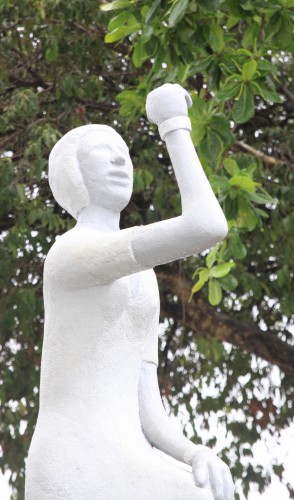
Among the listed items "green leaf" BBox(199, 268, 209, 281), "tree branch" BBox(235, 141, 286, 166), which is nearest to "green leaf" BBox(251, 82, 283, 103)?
"green leaf" BBox(199, 268, 209, 281)

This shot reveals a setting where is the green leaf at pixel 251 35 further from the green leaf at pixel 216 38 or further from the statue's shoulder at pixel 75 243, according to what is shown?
the statue's shoulder at pixel 75 243

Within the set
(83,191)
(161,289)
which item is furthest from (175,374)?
(83,191)

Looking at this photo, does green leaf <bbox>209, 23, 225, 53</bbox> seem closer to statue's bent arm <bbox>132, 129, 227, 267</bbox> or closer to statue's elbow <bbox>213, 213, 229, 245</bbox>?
statue's bent arm <bbox>132, 129, 227, 267</bbox>

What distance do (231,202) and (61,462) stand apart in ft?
9.42

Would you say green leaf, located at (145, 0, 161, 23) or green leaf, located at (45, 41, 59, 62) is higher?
green leaf, located at (145, 0, 161, 23)

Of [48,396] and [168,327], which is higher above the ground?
[48,396]

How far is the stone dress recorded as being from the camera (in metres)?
3.53

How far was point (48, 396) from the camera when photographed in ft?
12.2

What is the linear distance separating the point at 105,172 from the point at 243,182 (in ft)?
7.43

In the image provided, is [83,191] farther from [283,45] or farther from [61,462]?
[283,45]

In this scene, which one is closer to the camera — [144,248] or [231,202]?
[144,248]

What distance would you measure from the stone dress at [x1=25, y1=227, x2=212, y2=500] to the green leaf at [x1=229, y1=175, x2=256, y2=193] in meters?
2.30

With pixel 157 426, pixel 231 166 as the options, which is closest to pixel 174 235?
pixel 157 426

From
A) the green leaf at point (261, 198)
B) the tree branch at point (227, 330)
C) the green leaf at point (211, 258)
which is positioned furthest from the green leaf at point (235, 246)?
the tree branch at point (227, 330)
